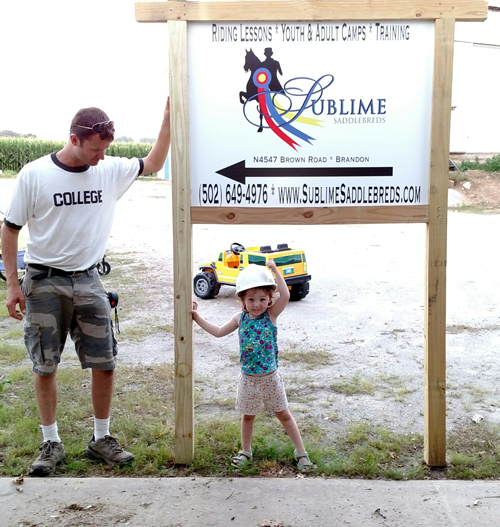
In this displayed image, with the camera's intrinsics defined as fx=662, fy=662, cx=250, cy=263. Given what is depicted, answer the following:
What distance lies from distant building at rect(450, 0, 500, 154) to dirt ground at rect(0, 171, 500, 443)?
62.0 ft

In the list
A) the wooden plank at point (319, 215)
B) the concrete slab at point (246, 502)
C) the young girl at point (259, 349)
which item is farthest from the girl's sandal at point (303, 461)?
the wooden plank at point (319, 215)

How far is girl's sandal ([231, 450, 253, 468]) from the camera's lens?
388cm

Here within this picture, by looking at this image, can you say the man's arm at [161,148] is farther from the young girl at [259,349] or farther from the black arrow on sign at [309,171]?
the young girl at [259,349]

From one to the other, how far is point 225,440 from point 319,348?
2.50 m

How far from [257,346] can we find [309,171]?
104 centimetres

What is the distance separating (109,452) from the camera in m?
3.97

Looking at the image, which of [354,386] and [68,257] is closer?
[68,257]

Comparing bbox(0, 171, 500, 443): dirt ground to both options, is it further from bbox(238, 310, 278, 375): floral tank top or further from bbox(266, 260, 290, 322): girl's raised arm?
bbox(266, 260, 290, 322): girl's raised arm

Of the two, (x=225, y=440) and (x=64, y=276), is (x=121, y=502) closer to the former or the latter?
(x=225, y=440)

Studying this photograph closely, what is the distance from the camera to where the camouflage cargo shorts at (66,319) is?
12.6 feet

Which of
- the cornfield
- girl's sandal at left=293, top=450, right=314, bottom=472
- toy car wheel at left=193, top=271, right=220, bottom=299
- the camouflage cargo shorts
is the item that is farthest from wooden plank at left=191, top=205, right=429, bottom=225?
the cornfield

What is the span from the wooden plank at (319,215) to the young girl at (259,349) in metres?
0.28

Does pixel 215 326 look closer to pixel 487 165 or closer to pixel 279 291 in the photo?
pixel 279 291

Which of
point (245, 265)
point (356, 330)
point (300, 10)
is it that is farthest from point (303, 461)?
point (245, 265)
